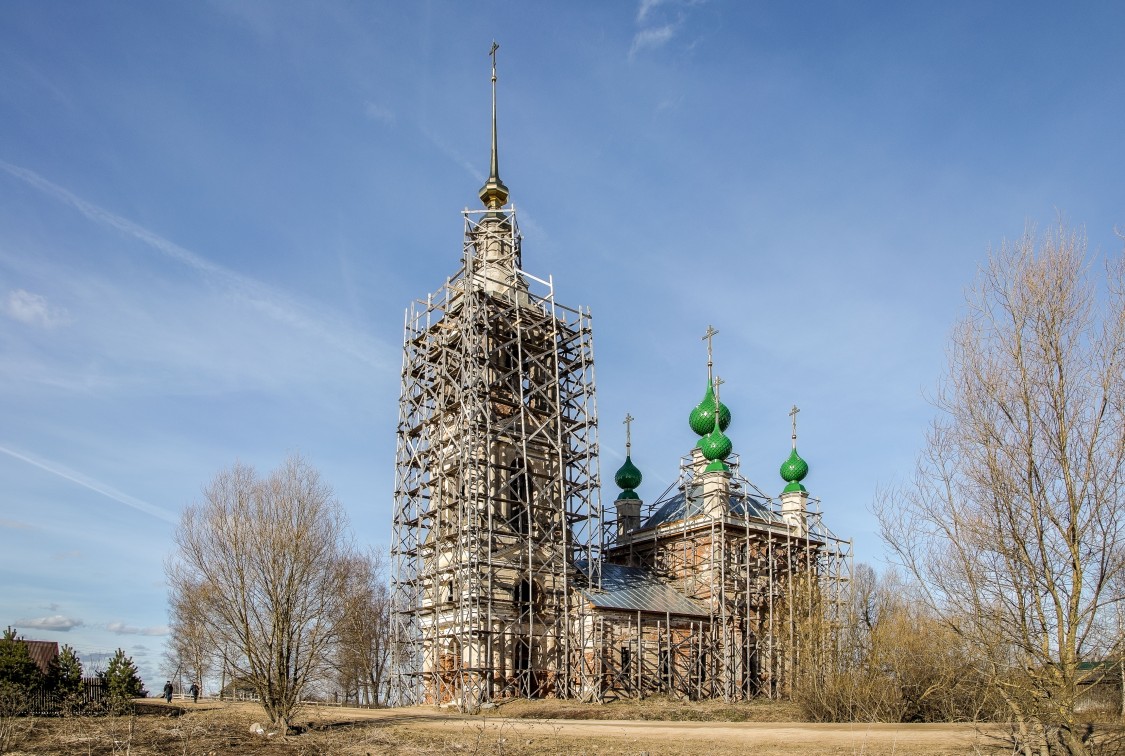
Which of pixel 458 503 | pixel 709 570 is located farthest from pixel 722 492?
pixel 458 503

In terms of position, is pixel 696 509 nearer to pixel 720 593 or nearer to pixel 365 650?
pixel 720 593

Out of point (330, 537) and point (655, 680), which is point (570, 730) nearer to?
point (330, 537)

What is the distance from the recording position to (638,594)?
3005cm

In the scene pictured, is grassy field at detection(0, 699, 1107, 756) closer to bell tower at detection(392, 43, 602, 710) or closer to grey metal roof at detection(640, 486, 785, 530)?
bell tower at detection(392, 43, 602, 710)

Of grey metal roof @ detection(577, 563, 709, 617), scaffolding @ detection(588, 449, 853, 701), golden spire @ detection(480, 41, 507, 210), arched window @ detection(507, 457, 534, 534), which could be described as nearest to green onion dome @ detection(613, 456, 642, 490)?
scaffolding @ detection(588, 449, 853, 701)

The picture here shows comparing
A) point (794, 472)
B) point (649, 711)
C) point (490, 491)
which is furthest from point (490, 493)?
point (794, 472)

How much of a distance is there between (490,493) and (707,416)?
40.9ft

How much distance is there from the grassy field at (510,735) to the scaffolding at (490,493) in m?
3.45

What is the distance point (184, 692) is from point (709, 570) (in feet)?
110

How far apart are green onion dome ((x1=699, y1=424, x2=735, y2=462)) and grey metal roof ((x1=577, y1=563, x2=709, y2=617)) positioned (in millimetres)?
5008

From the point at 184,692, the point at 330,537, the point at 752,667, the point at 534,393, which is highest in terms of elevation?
the point at 534,393

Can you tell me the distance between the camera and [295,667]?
19406 mm

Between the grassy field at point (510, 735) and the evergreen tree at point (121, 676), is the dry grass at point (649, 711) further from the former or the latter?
the evergreen tree at point (121, 676)

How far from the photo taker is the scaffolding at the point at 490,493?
26.6 m
